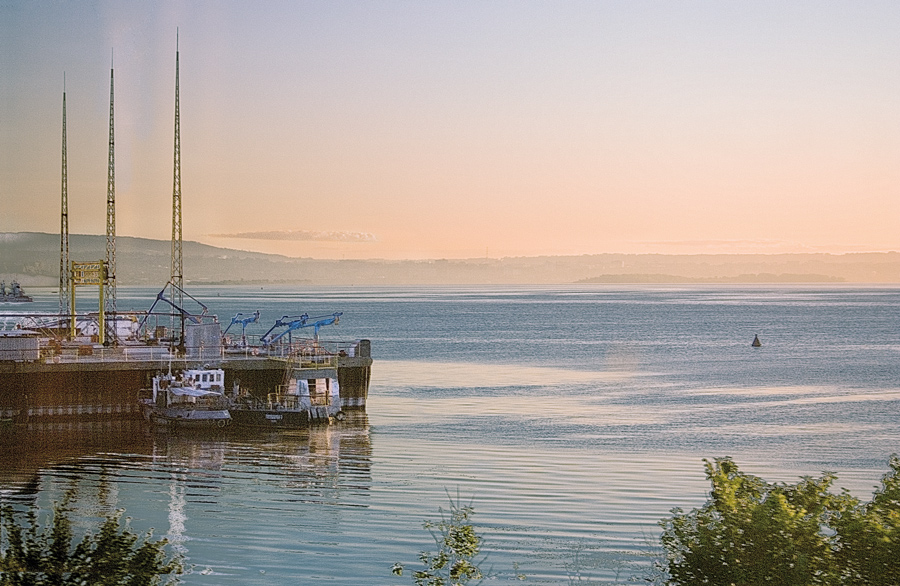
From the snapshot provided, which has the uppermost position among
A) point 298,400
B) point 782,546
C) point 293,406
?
point 782,546

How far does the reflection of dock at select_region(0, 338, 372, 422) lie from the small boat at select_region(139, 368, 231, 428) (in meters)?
1.02

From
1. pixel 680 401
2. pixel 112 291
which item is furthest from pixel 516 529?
pixel 112 291

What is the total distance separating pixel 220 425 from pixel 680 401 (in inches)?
1202

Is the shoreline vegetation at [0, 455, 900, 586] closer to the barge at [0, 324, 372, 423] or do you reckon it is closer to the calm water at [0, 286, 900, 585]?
the calm water at [0, 286, 900, 585]

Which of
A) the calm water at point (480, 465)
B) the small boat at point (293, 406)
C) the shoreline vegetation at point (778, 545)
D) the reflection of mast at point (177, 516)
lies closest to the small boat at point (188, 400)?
the small boat at point (293, 406)

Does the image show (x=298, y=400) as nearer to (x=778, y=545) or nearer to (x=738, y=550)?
(x=738, y=550)

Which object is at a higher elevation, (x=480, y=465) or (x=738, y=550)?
(x=738, y=550)

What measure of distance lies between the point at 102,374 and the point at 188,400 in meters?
5.17

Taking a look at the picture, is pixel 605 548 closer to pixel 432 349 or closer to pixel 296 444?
pixel 296 444

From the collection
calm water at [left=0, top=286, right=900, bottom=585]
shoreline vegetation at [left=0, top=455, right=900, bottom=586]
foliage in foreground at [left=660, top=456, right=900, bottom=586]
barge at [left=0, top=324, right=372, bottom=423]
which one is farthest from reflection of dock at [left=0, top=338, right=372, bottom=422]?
foliage in foreground at [left=660, top=456, right=900, bottom=586]

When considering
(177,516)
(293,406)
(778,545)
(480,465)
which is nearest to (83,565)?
(778,545)

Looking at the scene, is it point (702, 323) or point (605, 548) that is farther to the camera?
point (702, 323)

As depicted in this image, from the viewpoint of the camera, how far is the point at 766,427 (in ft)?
180

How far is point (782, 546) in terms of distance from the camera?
13758 millimetres
